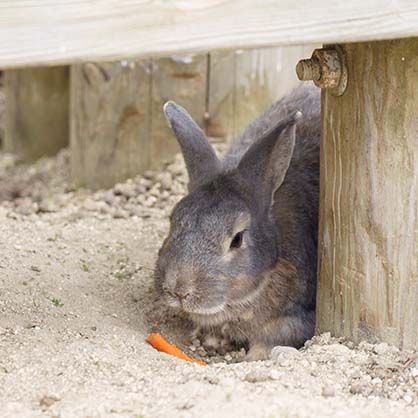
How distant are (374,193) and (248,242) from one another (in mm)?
901

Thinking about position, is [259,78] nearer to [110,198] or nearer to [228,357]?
[110,198]

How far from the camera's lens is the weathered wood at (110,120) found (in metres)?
8.14

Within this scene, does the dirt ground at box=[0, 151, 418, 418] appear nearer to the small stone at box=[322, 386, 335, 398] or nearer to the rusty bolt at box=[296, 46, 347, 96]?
the small stone at box=[322, 386, 335, 398]

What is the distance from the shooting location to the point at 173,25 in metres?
3.92

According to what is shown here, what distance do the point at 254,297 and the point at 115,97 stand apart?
9.63 ft

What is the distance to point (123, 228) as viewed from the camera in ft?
24.1

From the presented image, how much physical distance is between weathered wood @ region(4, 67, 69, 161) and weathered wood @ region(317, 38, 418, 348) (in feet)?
17.2

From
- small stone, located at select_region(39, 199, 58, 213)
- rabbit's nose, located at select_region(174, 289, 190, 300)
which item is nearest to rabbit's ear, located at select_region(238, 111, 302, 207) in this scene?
rabbit's nose, located at select_region(174, 289, 190, 300)

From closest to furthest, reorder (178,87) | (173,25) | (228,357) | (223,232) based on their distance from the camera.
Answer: (173,25), (223,232), (228,357), (178,87)

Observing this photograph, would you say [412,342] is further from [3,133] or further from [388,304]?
[3,133]

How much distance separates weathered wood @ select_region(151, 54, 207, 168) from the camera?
797 centimetres

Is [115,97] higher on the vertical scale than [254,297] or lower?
higher

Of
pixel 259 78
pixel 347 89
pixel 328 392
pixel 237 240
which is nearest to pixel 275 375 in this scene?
pixel 328 392

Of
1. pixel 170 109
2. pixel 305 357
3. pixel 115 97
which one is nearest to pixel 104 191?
pixel 115 97
